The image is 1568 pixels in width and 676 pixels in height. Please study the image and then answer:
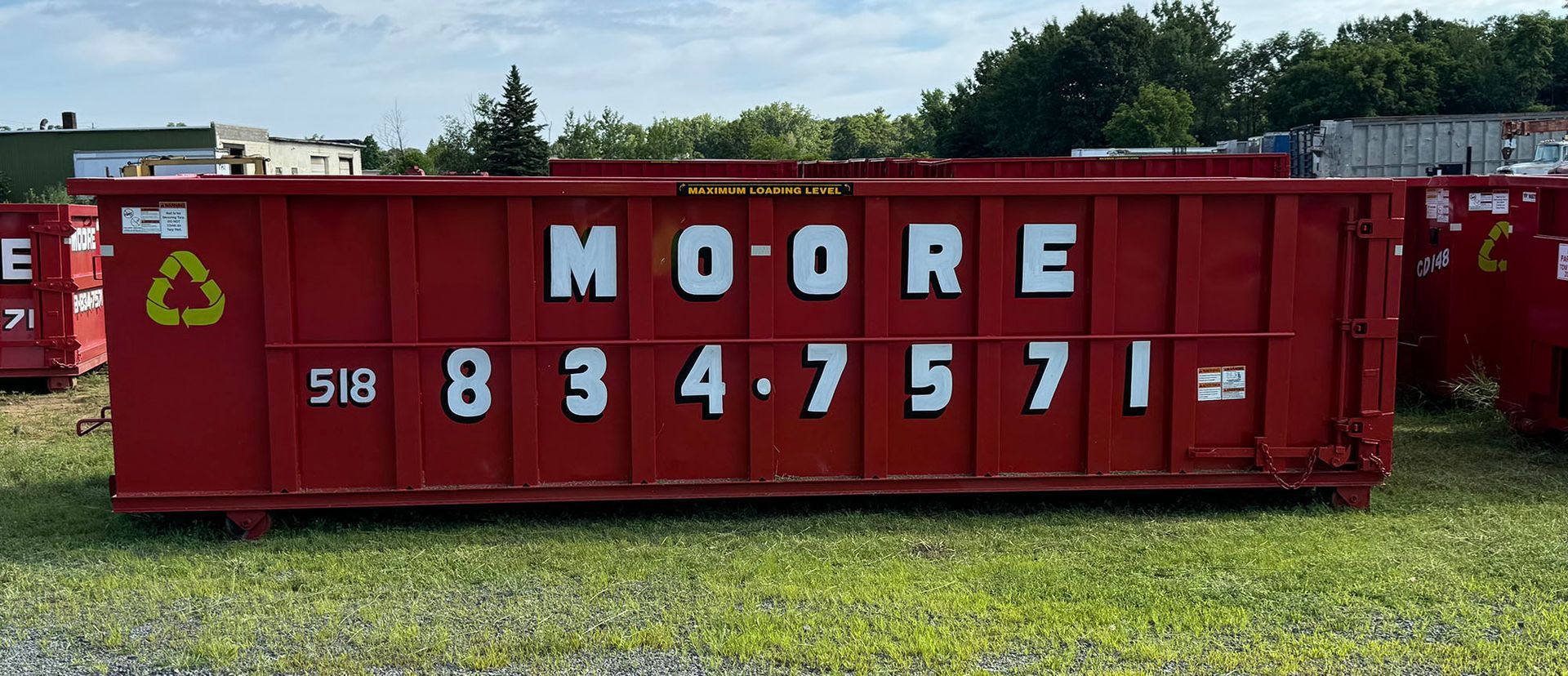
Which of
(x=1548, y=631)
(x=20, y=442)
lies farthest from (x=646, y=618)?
(x=20, y=442)

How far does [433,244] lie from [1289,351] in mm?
4609

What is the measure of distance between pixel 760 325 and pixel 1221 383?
101 inches

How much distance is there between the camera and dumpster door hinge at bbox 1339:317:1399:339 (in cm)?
673

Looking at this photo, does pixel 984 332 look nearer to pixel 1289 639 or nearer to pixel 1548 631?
pixel 1289 639

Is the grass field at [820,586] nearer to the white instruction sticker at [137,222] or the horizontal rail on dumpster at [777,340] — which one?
the horizontal rail on dumpster at [777,340]

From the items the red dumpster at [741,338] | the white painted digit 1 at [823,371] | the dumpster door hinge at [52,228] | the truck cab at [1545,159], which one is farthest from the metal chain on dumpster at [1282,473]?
the truck cab at [1545,159]

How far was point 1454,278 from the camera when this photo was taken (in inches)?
409

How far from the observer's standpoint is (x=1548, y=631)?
4941 mm

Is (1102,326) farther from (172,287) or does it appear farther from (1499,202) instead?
(1499,202)

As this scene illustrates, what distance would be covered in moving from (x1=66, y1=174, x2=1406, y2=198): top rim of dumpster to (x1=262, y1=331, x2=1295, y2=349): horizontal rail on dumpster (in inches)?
30.0

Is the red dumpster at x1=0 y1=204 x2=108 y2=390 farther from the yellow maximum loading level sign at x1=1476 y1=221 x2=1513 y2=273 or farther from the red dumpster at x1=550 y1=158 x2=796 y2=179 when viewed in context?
the yellow maximum loading level sign at x1=1476 y1=221 x2=1513 y2=273

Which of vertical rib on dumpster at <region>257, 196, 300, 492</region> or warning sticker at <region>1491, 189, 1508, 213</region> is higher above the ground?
warning sticker at <region>1491, 189, 1508, 213</region>

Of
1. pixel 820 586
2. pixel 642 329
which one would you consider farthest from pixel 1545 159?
pixel 820 586

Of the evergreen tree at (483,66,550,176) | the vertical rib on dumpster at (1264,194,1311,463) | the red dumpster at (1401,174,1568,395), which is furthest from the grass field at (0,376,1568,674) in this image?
the evergreen tree at (483,66,550,176)
